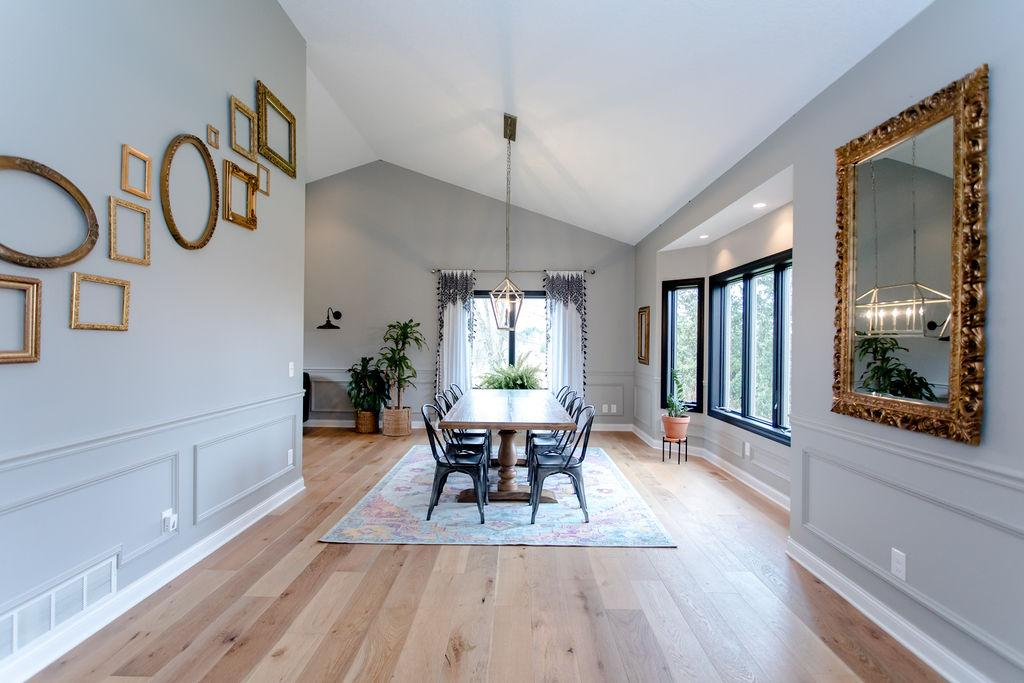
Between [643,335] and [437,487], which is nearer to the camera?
[437,487]

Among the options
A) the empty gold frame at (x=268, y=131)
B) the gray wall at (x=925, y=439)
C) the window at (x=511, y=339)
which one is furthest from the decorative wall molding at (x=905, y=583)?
the window at (x=511, y=339)

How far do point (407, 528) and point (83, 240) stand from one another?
2338 millimetres

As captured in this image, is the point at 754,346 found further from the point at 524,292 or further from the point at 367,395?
the point at 367,395

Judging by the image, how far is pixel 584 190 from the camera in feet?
17.8

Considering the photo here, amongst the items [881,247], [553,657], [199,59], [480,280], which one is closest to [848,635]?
[553,657]

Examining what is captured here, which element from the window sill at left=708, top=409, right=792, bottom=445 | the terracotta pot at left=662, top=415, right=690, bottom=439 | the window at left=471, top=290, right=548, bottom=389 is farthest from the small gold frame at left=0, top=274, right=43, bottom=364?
the window at left=471, top=290, right=548, bottom=389

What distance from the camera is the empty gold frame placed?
3352 mm

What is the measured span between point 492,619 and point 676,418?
Answer: 3.44 metres

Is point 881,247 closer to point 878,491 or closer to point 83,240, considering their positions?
point 878,491

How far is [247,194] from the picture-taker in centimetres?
323

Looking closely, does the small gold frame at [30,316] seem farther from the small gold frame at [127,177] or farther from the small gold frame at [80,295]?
the small gold frame at [127,177]

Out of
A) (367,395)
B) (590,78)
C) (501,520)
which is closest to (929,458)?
(501,520)

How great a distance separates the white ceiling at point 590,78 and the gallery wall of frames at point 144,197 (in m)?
1.02

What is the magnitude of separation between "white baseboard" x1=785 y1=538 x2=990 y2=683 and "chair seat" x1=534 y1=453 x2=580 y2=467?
4.69 feet
